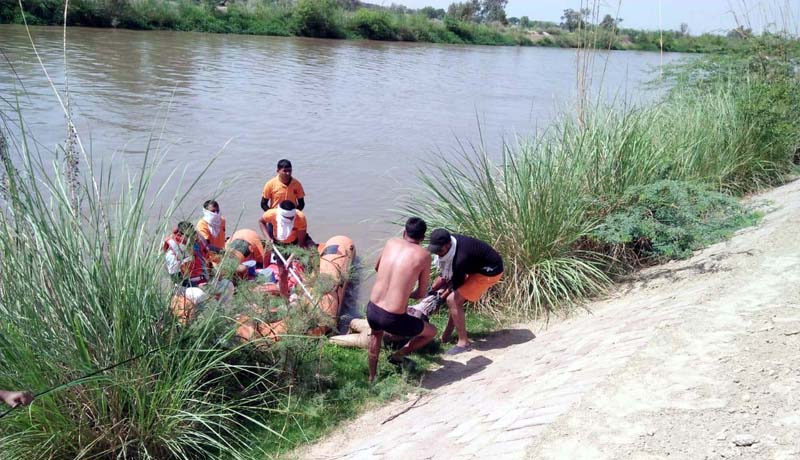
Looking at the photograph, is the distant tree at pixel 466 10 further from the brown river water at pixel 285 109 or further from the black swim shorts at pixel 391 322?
the black swim shorts at pixel 391 322

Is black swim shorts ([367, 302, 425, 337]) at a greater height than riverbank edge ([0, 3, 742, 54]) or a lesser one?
lesser

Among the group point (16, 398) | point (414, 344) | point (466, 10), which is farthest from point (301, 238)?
point (466, 10)

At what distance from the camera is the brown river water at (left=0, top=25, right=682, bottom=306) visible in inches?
495

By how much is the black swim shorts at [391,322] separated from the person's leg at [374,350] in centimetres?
10

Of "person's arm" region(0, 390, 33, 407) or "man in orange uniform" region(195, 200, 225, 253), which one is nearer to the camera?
"person's arm" region(0, 390, 33, 407)

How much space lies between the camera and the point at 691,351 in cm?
376

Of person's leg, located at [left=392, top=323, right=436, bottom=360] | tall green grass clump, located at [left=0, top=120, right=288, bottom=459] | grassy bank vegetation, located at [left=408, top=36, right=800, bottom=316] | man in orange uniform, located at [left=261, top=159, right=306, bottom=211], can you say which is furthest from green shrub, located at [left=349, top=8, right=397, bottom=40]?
tall green grass clump, located at [left=0, top=120, right=288, bottom=459]

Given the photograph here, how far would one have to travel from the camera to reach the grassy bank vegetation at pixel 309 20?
32312mm

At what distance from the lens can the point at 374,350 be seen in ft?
18.3

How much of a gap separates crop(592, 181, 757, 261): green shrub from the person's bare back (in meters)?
2.27

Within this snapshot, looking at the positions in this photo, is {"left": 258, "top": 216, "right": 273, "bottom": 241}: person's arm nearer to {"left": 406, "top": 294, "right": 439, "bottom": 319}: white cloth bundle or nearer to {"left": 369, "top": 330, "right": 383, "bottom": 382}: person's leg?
{"left": 406, "top": 294, "right": 439, "bottom": 319}: white cloth bundle

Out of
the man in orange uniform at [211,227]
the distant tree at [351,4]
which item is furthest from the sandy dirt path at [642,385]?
the distant tree at [351,4]

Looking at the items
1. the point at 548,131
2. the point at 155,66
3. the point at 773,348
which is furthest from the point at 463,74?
the point at 773,348

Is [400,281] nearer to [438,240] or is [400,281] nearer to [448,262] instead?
[438,240]
